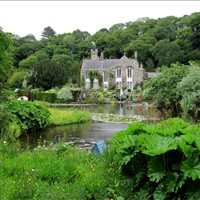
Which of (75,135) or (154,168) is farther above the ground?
(154,168)

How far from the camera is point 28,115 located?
15.9 m

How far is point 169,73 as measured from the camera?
73.9ft

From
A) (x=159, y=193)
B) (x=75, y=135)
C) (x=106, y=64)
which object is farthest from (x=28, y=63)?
(x=159, y=193)

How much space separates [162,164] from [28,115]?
11.8 m

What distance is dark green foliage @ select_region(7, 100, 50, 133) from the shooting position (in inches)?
602

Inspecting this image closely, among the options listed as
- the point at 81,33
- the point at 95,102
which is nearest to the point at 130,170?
the point at 95,102

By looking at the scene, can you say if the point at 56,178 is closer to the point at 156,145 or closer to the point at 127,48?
the point at 156,145

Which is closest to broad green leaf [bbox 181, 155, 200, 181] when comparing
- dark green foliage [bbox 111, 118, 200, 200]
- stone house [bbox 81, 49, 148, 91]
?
dark green foliage [bbox 111, 118, 200, 200]

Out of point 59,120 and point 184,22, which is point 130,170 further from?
point 184,22

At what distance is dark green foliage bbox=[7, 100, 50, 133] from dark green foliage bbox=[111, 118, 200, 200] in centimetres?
1057

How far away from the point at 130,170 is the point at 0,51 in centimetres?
1126

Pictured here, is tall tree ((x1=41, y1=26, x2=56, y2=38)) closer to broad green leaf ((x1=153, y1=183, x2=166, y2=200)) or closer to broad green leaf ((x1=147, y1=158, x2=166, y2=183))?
broad green leaf ((x1=147, y1=158, x2=166, y2=183))

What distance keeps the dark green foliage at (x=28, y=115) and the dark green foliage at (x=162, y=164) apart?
10573mm

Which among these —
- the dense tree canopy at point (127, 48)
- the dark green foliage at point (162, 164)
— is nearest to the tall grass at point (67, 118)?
the dark green foliage at point (162, 164)
